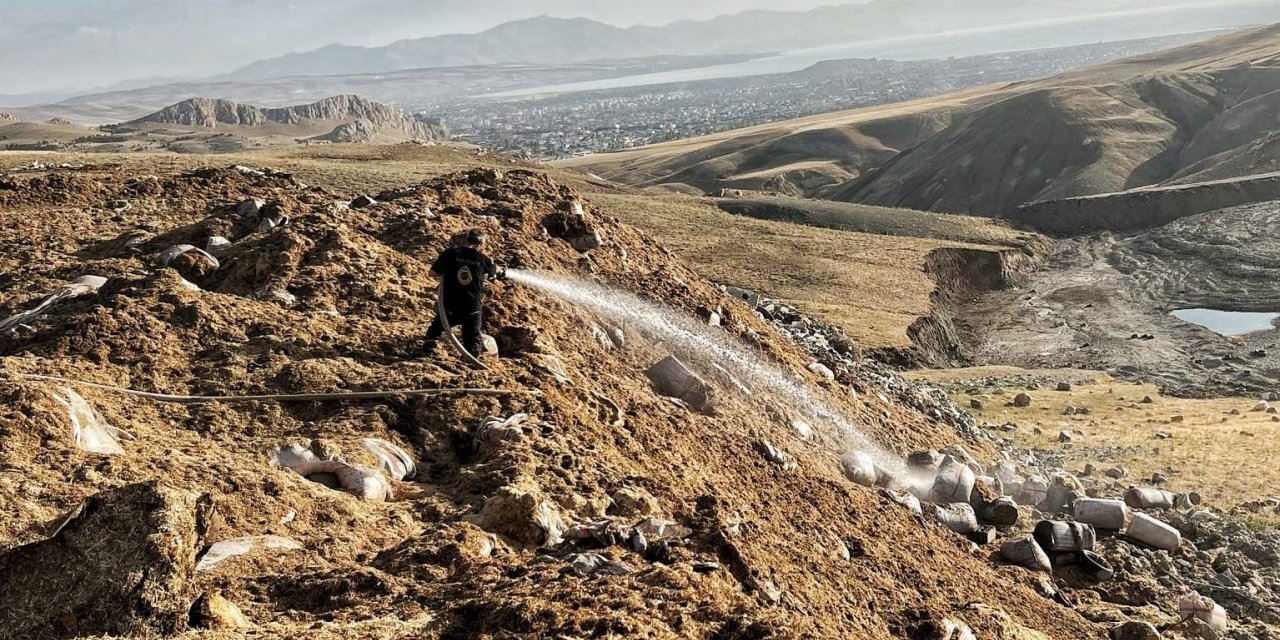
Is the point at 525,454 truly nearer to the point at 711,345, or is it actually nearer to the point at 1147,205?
the point at 711,345

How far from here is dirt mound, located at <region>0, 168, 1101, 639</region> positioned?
530cm

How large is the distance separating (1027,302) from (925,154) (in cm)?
5696

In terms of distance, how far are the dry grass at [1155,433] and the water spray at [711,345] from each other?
21.9ft

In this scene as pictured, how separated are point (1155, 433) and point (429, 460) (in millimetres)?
18918

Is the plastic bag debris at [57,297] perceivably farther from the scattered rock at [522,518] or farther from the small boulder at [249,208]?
the scattered rock at [522,518]

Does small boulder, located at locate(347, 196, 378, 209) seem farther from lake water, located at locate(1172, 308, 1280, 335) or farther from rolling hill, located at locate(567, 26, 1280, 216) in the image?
rolling hill, located at locate(567, 26, 1280, 216)

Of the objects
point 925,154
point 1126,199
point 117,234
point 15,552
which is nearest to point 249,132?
point 925,154

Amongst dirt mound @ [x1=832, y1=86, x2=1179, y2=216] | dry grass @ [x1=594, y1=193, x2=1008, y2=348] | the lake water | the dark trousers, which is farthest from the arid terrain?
dirt mound @ [x1=832, y1=86, x2=1179, y2=216]

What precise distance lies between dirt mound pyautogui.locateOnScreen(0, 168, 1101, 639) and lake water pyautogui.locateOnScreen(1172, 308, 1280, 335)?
28034 mm

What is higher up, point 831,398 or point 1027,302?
point 831,398

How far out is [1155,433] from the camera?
66.6 feet

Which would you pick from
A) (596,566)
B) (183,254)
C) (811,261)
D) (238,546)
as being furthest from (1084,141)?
(238,546)

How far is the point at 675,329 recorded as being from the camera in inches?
559

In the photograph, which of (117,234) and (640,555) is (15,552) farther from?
(117,234)
